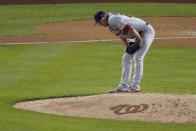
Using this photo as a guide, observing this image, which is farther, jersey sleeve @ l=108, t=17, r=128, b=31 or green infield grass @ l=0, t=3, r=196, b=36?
green infield grass @ l=0, t=3, r=196, b=36

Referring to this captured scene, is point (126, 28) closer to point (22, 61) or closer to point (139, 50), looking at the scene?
point (139, 50)

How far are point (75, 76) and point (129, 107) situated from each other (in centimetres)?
529

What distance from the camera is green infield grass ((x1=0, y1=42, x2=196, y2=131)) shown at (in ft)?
36.6

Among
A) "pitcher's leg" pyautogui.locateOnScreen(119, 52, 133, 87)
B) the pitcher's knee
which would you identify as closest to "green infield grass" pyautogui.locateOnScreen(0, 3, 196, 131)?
"pitcher's leg" pyautogui.locateOnScreen(119, 52, 133, 87)

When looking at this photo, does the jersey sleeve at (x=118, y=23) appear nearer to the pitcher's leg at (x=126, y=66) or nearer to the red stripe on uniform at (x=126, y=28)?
the red stripe on uniform at (x=126, y=28)

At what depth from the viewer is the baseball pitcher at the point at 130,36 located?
42.8 ft

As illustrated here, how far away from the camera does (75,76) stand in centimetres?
1734

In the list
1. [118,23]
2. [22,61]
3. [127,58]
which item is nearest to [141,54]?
[127,58]

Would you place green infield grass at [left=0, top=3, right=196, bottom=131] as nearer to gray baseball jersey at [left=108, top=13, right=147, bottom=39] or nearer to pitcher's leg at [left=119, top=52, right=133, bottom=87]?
pitcher's leg at [left=119, top=52, right=133, bottom=87]

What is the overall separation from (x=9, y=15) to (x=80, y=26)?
19.1ft

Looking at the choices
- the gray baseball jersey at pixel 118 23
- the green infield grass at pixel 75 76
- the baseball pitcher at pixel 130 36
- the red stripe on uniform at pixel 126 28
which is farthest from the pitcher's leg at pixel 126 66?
the green infield grass at pixel 75 76

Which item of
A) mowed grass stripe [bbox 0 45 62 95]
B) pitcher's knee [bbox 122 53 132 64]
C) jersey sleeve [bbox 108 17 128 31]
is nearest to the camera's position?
jersey sleeve [bbox 108 17 128 31]

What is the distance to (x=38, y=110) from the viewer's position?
41.4ft

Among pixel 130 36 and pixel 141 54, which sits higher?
pixel 130 36
